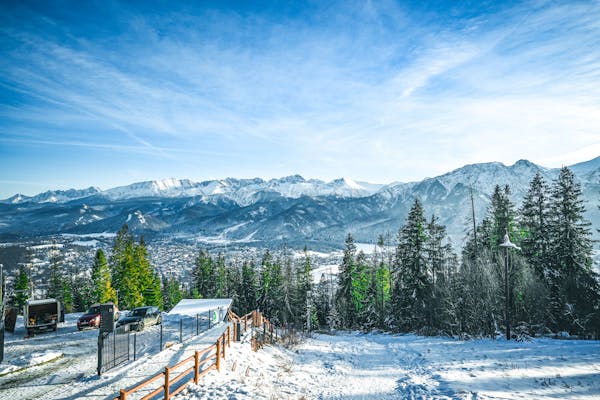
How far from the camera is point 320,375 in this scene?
671 inches

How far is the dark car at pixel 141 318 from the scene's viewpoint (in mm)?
23812

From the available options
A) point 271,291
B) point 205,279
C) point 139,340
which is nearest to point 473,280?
point 139,340

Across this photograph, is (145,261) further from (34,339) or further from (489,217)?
(489,217)

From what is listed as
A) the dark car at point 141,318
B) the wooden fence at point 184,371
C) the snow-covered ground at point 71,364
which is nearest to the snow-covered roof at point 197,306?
the dark car at point 141,318

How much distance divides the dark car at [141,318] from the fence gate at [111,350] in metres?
8.96

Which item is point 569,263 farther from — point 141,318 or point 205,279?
point 205,279

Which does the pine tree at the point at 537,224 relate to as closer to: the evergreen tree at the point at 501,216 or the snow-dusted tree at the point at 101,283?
the evergreen tree at the point at 501,216

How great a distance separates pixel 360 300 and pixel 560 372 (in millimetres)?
35982

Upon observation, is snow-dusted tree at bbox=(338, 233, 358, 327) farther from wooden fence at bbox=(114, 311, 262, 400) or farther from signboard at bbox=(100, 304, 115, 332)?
signboard at bbox=(100, 304, 115, 332)

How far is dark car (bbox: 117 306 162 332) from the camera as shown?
2381 cm

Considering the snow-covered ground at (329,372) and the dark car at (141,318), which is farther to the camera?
the dark car at (141,318)

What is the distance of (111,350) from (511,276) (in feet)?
103

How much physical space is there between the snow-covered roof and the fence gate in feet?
51.2

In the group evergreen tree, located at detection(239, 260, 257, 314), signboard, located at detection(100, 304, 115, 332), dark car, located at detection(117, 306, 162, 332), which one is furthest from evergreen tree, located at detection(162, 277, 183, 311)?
signboard, located at detection(100, 304, 115, 332)
